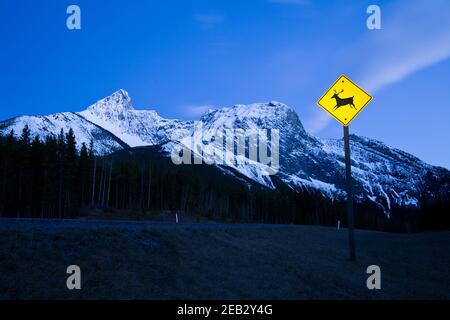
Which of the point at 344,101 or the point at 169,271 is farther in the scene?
the point at 344,101

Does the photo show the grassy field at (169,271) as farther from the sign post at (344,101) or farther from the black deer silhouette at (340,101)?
the black deer silhouette at (340,101)

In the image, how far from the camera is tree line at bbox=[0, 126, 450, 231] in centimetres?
6625

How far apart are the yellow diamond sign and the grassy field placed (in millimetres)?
6330

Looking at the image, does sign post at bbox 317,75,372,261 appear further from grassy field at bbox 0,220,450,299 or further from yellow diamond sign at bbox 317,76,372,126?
grassy field at bbox 0,220,450,299

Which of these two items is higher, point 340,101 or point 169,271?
point 340,101

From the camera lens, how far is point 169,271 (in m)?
10.5

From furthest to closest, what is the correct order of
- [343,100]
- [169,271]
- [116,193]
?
[116,193] → [343,100] → [169,271]

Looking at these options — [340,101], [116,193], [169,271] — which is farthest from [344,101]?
[116,193]

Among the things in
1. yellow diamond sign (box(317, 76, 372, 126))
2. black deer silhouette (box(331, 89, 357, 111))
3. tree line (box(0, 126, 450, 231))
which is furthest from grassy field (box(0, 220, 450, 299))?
tree line (box(0, 126, 450, 231))

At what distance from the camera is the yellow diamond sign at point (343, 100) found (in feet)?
53.4

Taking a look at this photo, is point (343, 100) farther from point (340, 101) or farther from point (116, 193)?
point (116, 193)

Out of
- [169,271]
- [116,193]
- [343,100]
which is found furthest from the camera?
[116,193]

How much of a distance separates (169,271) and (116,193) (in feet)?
290
